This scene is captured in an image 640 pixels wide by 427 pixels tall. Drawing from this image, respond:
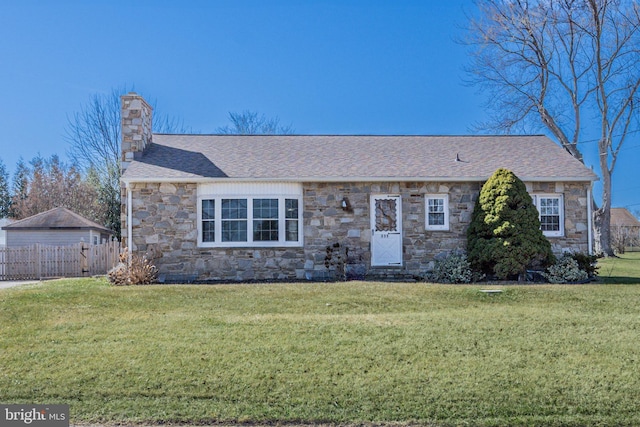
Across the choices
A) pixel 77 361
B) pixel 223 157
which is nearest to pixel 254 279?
pixel 223 157

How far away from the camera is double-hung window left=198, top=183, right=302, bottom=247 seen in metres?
15.6

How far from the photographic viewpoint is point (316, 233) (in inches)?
620

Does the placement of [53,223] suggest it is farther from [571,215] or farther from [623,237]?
[623,237]

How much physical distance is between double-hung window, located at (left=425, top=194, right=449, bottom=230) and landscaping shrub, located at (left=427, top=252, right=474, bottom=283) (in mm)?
1048

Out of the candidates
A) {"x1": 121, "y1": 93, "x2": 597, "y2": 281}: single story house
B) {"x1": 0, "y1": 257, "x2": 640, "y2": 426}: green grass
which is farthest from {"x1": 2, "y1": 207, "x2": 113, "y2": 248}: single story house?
{"x1": 0, "y1": 257, "x2": 640, "y2": 426}: green grass

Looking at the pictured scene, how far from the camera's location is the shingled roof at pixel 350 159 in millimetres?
15750

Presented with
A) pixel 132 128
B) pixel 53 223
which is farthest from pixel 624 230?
pixel 53 223

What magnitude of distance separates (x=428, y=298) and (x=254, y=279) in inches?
215

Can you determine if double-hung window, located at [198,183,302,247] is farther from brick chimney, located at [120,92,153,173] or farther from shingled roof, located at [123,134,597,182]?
brick chimney, located at [120,92,153,173]

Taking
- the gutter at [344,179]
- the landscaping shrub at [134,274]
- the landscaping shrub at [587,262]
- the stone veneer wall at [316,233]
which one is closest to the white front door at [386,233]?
the stone veneer wall at [316,233]

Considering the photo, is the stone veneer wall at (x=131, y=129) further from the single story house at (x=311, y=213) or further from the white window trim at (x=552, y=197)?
the white window trim at (x=552, y=197)

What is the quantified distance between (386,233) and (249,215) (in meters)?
3.75

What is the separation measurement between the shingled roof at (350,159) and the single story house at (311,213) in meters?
0.07

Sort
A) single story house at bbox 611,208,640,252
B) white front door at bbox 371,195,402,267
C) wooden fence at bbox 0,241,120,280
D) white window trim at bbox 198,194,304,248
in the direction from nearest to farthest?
1. white window trim at bbox 198,194,304,248
2. white front door at bbox 371,195,402,267
3. wooden fence at bbox 0,241,120,280
4. single story house at bbox 611,208,640,252
